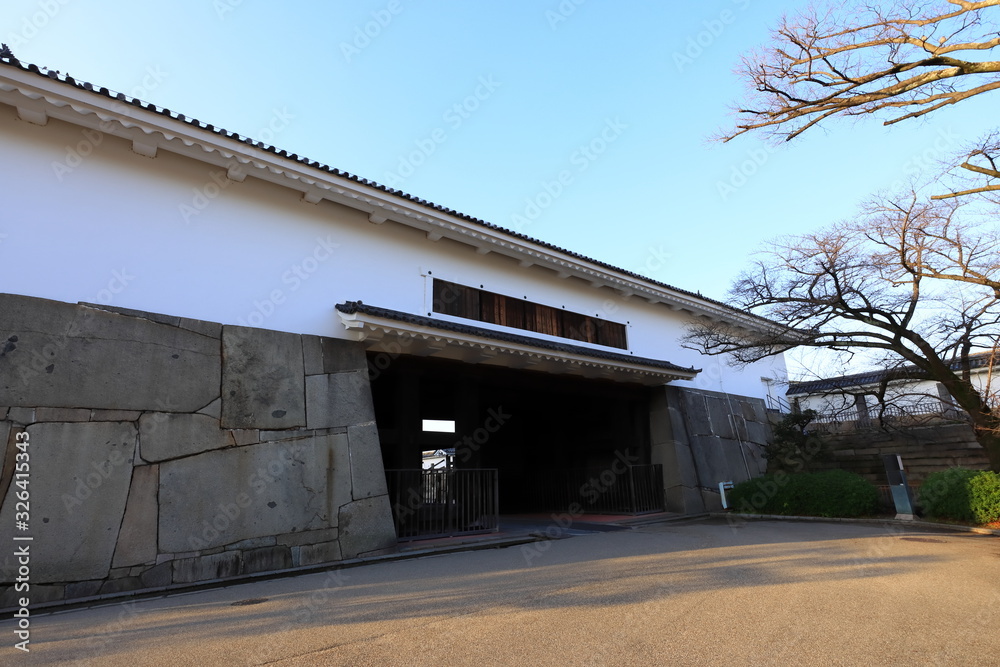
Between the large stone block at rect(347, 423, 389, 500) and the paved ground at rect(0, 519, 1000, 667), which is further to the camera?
the large stone block at rect(347, 423, 389, 500)

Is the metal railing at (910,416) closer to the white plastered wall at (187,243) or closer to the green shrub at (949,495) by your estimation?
the green shrub at (949,495)

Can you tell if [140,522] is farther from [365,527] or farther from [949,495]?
[949,495]

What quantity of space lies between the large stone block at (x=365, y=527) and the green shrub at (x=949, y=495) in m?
10.1

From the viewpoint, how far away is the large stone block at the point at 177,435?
6367 mm

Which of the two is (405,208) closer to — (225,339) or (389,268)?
(389,268)

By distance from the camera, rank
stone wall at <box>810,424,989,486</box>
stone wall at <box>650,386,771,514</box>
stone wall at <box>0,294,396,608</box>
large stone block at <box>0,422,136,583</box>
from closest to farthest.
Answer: large stone block at <box>0,422,136,583</box> → stone wall at <box>0,294,396,608</box> → stone wall at <box>810,424,989,486</box> → stone wall at <box>650,386,771,514</box>

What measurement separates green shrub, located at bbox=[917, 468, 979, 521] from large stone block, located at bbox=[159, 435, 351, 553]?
1079cm

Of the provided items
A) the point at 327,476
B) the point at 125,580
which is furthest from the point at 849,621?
the point at 125,580

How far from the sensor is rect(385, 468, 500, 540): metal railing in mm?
8859

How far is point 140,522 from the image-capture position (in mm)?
6086

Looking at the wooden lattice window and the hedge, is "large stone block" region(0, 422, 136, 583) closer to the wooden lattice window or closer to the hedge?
the wooden lattice window

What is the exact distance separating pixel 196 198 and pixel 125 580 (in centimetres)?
524

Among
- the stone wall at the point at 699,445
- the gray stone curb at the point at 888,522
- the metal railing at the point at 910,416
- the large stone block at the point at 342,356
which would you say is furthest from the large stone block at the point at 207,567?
the metal railing at the point at 910,416

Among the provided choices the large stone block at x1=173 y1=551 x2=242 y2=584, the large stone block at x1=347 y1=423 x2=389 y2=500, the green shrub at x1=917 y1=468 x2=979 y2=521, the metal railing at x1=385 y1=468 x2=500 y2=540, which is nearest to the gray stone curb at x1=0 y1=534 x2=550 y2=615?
the large stone block at x1=173 y1=551 x2=242 y2=584
